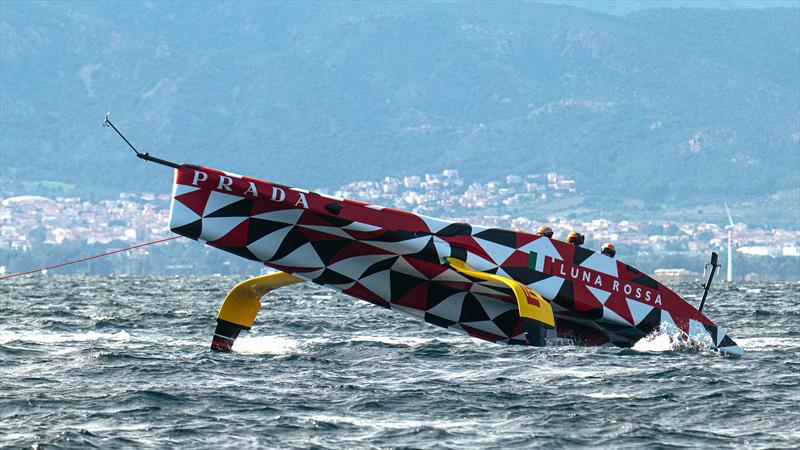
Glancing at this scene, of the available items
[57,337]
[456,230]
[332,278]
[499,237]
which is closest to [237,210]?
[332,278]

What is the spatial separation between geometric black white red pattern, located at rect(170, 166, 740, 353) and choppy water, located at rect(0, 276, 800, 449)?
21.3 inches

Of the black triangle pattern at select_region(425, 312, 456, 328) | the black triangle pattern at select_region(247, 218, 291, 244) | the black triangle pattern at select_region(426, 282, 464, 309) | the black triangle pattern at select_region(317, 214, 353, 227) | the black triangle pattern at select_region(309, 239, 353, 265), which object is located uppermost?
the black triangle pattern at select_region(317, 214, 353, 227)

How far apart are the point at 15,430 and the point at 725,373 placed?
379 inches

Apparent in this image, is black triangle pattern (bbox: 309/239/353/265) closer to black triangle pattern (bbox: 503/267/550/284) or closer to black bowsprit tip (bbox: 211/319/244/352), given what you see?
black bowsprit tip (bbox: 211/319/244/352)

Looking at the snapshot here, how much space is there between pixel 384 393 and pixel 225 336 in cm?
569

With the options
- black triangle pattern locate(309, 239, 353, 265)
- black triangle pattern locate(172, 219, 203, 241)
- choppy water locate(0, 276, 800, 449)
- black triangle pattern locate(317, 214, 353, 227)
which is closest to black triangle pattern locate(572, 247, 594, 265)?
choppy water locate(0, 276, 800, 449)

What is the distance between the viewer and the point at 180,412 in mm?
16281

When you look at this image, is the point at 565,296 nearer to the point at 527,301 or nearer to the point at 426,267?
the point at 527,301

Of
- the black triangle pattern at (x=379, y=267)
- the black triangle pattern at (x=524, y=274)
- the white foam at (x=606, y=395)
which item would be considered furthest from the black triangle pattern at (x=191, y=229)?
the white foam at (x=606, y=395)

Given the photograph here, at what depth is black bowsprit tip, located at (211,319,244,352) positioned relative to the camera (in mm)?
22875

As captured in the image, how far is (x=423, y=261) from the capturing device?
21922 mm

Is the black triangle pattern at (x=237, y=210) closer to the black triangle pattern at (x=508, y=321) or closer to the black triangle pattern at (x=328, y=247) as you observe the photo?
the black triangle pattern at (x=328, y=247)

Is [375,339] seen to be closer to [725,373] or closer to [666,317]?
[666,317]

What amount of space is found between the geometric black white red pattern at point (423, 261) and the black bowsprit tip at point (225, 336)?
5.65ft
